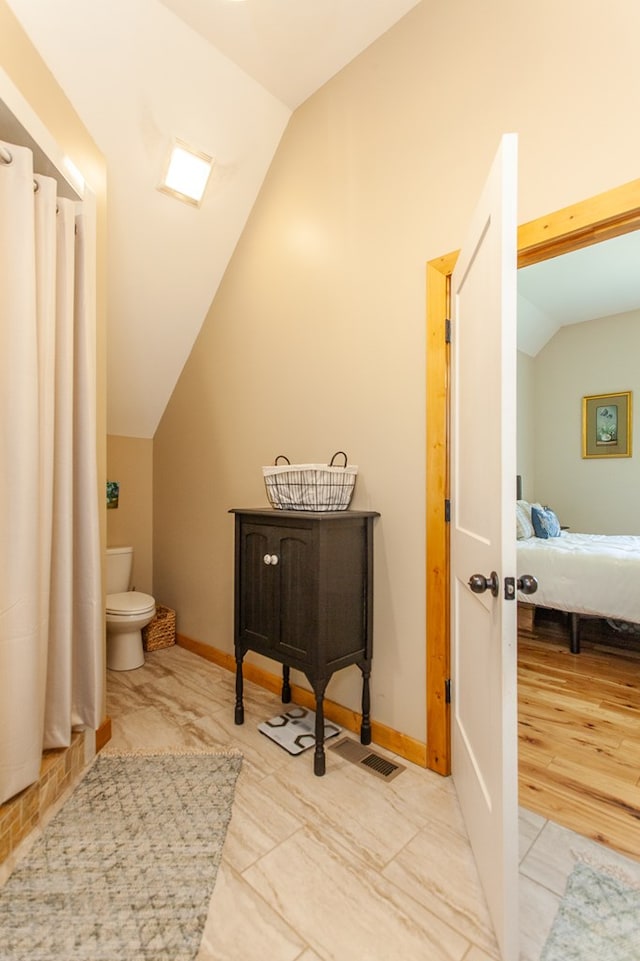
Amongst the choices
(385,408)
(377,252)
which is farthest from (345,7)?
(385,408)

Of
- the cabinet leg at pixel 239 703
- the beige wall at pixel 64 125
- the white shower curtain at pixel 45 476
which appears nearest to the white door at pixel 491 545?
the cabinet leg at pixel 239 703

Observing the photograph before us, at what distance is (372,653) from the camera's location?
6.95ft

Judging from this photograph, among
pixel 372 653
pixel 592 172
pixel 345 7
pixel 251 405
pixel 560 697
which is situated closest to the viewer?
pixel 592 172

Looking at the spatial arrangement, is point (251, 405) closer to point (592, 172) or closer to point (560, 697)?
point (592, 172)

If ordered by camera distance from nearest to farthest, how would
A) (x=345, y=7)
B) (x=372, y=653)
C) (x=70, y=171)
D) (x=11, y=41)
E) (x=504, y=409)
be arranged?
1. (x=504, y=409)
2. (x=11, y=41)
3. (x=70, y=171)
4. (x=345, y=7)
5. (x=372, y=653)

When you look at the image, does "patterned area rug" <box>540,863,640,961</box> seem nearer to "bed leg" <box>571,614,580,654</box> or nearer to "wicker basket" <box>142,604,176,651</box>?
"bed leg" <box>571,614,580,654</box>

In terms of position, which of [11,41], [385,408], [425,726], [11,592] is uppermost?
[11,41]

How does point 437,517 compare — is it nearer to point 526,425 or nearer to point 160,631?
point 160,631

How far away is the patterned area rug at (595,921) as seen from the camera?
45.8 inches

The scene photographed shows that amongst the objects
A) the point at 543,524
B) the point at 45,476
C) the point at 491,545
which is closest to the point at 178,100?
the point at 45,476

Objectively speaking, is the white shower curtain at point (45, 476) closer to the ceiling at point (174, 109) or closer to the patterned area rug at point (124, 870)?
the patterned area rug at point (124, 870)

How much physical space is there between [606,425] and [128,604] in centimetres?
513

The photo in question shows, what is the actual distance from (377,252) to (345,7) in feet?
3.23

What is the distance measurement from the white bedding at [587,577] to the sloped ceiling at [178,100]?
291 centimetres
